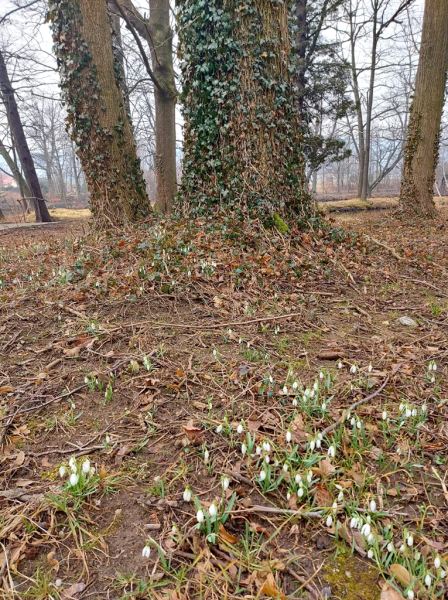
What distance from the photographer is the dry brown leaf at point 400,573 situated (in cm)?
132

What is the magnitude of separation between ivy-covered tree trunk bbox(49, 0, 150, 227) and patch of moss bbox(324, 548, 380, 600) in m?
5.89

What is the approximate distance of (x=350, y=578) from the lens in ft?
4.52

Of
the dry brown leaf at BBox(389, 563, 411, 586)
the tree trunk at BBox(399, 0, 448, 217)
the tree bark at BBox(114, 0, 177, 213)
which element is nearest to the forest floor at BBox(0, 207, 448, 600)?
the dry brown leaf at BBox(389, 563, 411, 586)

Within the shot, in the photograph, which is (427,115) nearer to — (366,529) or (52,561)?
(366,529)

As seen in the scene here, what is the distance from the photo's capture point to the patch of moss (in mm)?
1327

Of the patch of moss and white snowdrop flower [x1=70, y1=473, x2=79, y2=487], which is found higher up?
white snowdrop flower [x1=70, y1=473, x2=79, y2=487]

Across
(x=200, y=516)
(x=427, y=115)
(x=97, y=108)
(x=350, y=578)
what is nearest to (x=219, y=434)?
(x=200, y=516)

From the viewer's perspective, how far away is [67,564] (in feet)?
4.73

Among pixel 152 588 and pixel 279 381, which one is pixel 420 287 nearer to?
pixel 279 381

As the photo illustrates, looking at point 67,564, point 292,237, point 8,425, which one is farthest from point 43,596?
point 292,237

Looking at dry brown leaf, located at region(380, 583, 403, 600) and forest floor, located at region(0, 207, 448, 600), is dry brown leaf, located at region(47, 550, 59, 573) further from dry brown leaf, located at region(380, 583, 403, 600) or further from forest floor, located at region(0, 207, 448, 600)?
dry brown leaf, located at region(380, 583, 403, 600)

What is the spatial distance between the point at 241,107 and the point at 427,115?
7433 millimetres

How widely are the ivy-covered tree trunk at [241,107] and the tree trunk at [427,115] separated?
6.45 metres

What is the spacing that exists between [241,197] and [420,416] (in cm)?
353
